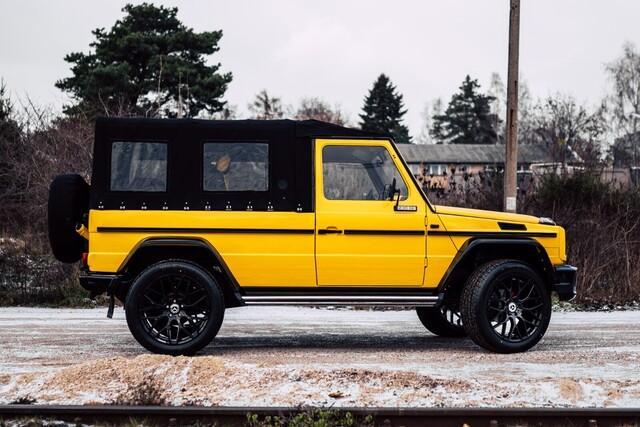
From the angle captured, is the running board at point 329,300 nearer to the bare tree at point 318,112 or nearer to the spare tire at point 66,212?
the spare tire at point 66,212

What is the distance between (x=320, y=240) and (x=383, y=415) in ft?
9.73

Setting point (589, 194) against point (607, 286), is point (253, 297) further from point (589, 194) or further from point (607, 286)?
point (589, 194)

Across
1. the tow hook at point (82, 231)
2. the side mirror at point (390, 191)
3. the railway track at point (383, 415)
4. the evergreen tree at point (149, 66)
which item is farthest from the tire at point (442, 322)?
the evergreen tree at point (149, 66)

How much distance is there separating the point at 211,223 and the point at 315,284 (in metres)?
1.19

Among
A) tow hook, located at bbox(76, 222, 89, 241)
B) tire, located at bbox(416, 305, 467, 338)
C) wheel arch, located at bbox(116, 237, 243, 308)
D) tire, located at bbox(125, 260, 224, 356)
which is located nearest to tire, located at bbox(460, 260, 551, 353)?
tire, located at bbox(416, 305, 467, 338)

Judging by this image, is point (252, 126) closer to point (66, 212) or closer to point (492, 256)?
point (66, 212)

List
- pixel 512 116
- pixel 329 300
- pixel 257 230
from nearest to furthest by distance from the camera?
1. pixel 257 230
2. pixel 329 300
3. pixel 512 116

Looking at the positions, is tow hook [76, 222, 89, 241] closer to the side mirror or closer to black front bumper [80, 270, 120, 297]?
black front bumper [80, 270, 120, 297]

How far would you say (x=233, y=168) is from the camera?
907cm

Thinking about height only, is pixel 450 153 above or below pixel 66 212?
above

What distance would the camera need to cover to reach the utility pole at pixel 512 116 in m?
15.7

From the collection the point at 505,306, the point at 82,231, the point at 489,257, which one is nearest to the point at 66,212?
the point at 82,231

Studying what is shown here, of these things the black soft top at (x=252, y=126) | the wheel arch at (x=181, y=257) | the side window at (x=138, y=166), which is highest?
the black soft top at (x=252, y=126)

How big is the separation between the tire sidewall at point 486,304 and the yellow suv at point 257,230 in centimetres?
1
